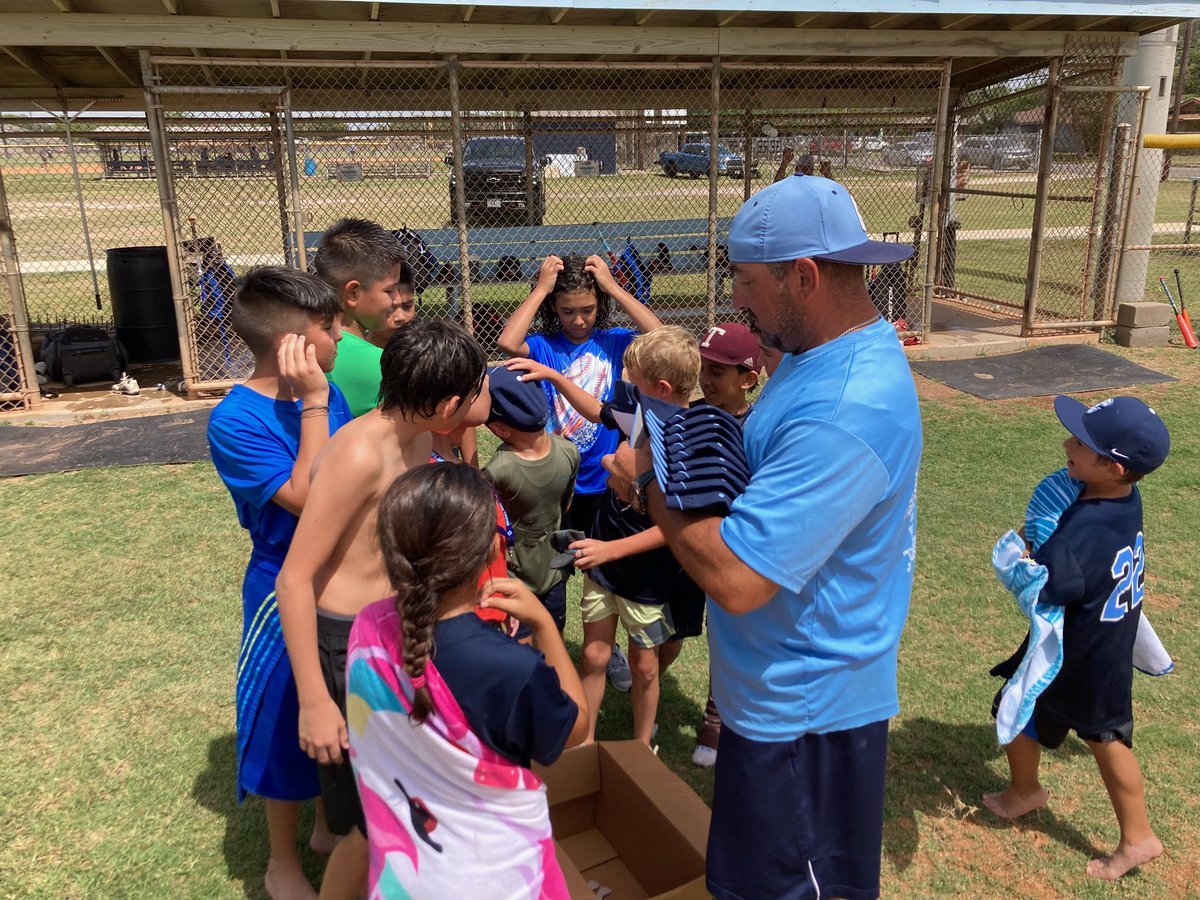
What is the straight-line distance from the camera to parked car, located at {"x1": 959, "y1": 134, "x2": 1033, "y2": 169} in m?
16.5

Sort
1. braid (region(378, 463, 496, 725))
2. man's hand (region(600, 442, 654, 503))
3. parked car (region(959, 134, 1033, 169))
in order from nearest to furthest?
braid (region(378, 463, 496, 725)) < man's hand (region(600, 442, 654, 503)) < parked car (region(959, 134, 1033, 169))

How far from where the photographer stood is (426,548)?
162cm

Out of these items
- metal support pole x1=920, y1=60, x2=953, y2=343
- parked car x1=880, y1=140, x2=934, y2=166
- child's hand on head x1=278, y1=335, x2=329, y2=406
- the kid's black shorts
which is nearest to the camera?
the kid's black shorts

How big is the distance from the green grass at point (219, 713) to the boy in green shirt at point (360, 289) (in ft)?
5.19

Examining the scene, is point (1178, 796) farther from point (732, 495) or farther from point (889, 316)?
point (889, 316)

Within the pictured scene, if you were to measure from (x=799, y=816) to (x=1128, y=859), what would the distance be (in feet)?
5.40

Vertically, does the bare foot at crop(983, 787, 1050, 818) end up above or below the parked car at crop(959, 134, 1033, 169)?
below

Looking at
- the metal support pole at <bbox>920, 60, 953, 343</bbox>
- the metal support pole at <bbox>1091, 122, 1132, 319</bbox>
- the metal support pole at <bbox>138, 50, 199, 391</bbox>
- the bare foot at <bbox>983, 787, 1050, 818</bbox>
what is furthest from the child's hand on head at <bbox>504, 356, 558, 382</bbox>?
the metal support pole at <bbox>1091, 122, 1132, 319</bbox>

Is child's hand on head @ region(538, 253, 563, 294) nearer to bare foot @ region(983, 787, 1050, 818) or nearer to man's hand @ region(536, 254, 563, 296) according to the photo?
man's hand @ region(536, 254, 563, 296)

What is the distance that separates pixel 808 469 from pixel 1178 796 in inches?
102

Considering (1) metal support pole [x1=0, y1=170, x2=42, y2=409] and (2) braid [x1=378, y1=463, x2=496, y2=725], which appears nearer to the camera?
(2) braid [x1=378, y1=463, x2=496, y2=725]

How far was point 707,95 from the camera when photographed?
1220 centimetres

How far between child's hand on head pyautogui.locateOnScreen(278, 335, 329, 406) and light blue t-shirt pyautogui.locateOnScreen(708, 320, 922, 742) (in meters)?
1.12

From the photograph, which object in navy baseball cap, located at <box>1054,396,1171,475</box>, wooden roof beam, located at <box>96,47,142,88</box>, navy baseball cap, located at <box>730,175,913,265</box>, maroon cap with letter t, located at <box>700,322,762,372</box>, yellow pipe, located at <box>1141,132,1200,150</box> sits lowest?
navy baseball cap, located at <box>1054,396,1171,475</box>
